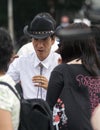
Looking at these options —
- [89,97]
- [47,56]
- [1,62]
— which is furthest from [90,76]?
[47,56]

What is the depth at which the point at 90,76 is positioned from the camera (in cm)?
502

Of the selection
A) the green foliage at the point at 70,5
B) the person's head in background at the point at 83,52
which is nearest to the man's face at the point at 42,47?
the person's head in background at the point at 83,52

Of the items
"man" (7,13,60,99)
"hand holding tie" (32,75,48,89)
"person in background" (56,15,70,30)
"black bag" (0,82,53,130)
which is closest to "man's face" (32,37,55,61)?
"man" (7,13,60,99)

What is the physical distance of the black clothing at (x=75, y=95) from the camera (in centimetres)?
499

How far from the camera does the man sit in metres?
6.39

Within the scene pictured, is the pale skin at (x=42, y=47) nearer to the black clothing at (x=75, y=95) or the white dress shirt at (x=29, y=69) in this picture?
the white dress shirt at (x=29, y=69)

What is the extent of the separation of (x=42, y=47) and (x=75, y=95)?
4.77 feet

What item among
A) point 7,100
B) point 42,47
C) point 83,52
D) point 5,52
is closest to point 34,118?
point 7,100

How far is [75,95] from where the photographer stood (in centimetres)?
501

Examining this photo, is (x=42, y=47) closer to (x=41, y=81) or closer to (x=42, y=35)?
(x=42, y=35)

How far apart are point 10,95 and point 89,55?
103 centimetres

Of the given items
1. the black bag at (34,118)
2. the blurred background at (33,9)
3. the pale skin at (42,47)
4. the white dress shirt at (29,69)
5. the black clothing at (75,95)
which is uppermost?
the blurred background at (33,9)

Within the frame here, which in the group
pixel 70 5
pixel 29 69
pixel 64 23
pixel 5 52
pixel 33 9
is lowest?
pixel 5 52

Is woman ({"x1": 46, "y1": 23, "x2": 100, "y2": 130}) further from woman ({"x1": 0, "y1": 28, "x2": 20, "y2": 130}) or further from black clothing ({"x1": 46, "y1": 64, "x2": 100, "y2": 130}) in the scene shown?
woman ({"x1": 0, "y1": 28, "x2": 20, "y2": 130})
